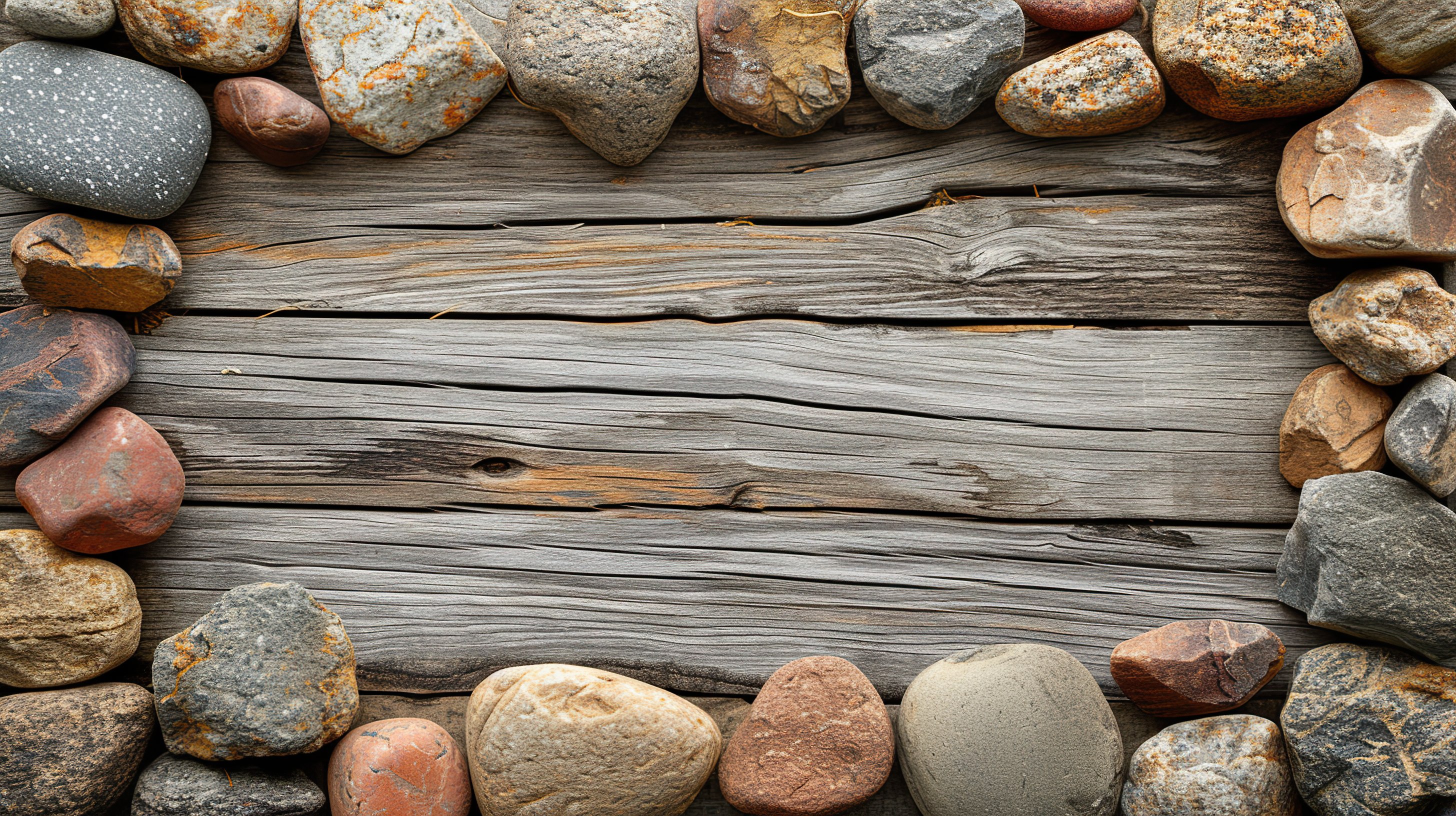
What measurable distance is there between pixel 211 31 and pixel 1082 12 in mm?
2008

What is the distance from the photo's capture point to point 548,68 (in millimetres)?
1668

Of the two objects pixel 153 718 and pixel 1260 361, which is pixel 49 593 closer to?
pixel 153 718

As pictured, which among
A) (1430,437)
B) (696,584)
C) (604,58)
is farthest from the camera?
(696,584)

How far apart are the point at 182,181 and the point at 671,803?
1.84 m

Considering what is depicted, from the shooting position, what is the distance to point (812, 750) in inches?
66.0

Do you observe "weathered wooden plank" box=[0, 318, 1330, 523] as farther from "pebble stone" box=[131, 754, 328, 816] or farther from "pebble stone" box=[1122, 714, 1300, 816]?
"pebble stone" box=[131, 754, 328, 816]

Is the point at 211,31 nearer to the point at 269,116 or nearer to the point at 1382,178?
the point at 269,116

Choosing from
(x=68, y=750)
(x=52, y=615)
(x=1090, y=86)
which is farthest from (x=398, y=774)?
(x=1090, y=86)

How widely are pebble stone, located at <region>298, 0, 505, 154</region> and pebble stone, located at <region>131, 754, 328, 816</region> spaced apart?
1495mm

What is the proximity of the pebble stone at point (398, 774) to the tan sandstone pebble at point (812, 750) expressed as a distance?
2.01 feet

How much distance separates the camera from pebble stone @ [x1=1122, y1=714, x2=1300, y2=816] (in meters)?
1.62

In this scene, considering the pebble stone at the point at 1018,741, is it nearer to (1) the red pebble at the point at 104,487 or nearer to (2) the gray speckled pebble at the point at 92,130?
(1) the red pebble at the point at 104,487

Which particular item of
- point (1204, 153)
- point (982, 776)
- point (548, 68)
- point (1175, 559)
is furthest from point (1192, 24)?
point (982, 776)

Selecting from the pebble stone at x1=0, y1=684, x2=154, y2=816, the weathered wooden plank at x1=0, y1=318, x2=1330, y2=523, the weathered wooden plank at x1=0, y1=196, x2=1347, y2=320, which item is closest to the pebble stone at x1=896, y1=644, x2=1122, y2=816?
the weathered wooden plank at x1=0, y1=318, x2=1330, y2=523
